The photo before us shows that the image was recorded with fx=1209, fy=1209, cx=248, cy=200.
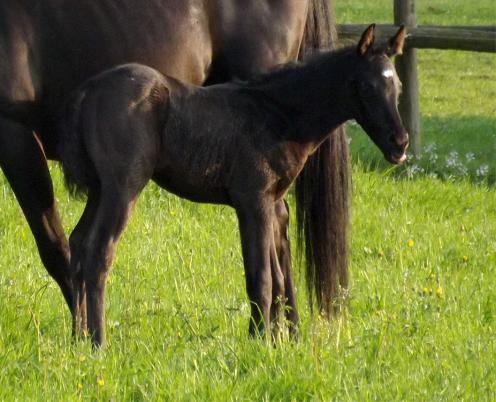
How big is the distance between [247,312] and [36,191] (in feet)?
3.87

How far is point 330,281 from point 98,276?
134cm

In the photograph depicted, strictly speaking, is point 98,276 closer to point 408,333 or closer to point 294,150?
point 294,150

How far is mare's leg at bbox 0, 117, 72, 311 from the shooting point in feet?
18.0

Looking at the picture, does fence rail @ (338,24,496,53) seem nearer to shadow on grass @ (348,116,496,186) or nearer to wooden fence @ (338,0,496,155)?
wooden fence @ (338,0,496,155)

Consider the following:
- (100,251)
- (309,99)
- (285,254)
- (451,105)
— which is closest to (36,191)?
(100,251)

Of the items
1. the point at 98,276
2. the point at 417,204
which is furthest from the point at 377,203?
the point at 98,276

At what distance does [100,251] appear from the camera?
5.08 m

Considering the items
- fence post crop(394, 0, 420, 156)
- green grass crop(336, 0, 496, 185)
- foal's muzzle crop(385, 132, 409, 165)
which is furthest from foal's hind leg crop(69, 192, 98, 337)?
fence post crop(394, 0, 420, 156)

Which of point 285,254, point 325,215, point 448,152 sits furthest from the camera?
point 448,152

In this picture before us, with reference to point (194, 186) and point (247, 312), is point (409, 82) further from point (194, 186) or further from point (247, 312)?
point (194, 186)

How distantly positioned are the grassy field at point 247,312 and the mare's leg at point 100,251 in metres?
0.14

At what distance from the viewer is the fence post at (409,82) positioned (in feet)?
35.7

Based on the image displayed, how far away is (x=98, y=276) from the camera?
200 inches

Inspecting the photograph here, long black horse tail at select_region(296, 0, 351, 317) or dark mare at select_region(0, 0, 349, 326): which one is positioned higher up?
dark mare at select_region(0, 0, 349, 326)
